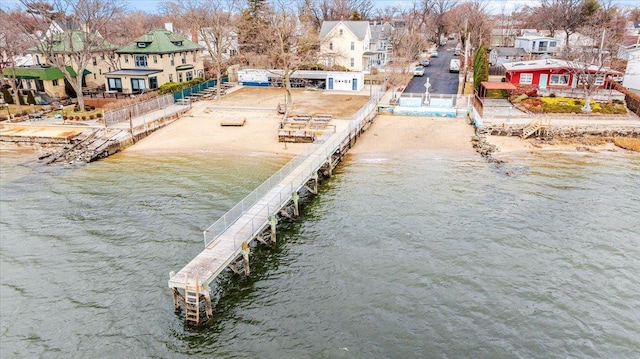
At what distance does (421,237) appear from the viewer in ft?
86.7

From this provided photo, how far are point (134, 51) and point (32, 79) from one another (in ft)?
42.9

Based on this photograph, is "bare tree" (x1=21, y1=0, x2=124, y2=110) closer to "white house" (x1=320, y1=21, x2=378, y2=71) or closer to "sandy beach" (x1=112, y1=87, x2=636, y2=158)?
"sandy beach" (x1=112, y1=87, x2=636, y2=158)

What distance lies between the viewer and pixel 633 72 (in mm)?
58906

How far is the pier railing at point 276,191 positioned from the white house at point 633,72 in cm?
4099

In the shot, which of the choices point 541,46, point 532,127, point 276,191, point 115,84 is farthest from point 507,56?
point 276,191

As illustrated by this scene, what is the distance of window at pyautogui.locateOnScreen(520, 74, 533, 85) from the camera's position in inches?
2377

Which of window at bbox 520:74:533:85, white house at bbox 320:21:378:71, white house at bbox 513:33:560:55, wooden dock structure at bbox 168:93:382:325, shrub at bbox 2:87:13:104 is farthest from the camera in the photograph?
white house at bbox 513:33:560:55

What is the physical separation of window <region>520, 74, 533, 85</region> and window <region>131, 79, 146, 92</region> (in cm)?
4978

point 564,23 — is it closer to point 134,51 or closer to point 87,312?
point 134,51

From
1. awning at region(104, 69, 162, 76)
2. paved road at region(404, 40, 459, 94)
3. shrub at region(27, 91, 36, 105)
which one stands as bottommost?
shrub at region(27, 91, 36, 105)

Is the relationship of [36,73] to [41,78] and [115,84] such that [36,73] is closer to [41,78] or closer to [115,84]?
[41,78]

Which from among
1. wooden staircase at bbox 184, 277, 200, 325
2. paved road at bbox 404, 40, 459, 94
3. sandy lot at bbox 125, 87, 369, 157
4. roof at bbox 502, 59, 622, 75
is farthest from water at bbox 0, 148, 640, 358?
paved road at bbox 404, 40, 459, 94

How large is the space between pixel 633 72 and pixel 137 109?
61230 mm

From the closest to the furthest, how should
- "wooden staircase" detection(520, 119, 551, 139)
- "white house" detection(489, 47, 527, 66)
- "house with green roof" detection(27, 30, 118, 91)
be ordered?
"wooden staircase" detection(520, 119, 551, 139) → "house with green roof" detection(27, 30, 118, 91) → "white house" detection(489, 47, 527, 66)
